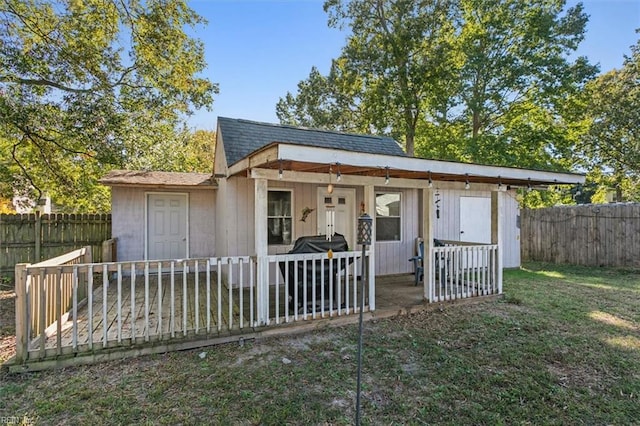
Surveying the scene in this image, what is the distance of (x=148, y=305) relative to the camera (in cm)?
349

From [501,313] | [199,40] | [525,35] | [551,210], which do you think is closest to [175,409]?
[501,313]

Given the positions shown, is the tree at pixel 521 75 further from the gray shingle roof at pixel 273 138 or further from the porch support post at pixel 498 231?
the porch support post at pixel 498 231

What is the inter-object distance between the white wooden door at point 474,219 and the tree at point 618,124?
811 cm

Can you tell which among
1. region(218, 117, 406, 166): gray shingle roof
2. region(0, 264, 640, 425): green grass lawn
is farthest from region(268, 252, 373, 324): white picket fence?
region(218, 117, 406, 166): gray shingle roof

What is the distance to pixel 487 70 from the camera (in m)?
A: 12.7

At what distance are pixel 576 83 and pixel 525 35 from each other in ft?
8.70

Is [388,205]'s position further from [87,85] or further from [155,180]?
[87,85]

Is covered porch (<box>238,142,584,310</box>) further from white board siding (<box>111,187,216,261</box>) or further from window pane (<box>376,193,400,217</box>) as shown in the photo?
white board siding (<box>111,187,216,261</box>)

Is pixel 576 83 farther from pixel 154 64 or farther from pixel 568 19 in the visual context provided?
pixel 154 64

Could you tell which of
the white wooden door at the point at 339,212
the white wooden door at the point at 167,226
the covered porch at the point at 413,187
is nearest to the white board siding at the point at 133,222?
the white wooden door at the point at 167,226

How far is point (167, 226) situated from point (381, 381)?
260 inches

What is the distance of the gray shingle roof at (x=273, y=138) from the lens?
6418 mm

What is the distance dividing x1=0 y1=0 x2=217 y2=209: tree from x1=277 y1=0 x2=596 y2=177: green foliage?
301 inches

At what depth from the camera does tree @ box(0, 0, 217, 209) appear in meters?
6.67
